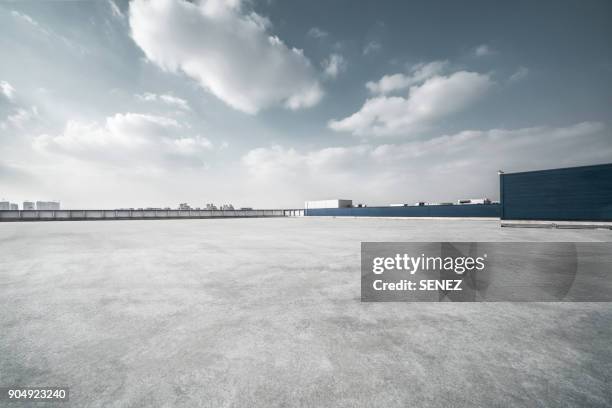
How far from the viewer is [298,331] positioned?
10.5 ft

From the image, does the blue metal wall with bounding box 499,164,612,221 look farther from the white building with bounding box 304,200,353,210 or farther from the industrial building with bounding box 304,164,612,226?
the white building with bounding box 304,200,353,210

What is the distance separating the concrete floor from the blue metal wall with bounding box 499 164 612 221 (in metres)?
22.8

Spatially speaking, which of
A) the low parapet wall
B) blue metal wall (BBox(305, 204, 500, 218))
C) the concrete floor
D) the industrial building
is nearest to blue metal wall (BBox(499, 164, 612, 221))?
the industrial building

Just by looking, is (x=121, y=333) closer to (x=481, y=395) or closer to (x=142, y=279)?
(x=142, y=279)

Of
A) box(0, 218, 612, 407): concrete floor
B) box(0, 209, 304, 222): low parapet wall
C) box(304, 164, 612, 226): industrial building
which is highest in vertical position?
box(304, 164, 612, 226): industrial building

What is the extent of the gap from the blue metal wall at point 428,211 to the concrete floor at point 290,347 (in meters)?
40.7

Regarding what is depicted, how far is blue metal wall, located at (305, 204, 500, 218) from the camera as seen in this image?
3769cm

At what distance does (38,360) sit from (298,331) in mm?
2822

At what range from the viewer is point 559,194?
20156 millimetres

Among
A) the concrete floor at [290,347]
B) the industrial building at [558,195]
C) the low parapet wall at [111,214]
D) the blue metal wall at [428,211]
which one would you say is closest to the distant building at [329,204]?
the blue metal wall at [428,211]

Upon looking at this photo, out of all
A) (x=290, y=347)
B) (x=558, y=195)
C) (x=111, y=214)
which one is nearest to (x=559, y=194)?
(x=558, y=195)

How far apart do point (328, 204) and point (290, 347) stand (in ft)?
225

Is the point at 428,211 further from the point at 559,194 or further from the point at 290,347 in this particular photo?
the point at 290,347

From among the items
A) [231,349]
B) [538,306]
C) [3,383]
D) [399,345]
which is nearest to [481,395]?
[399,345]
